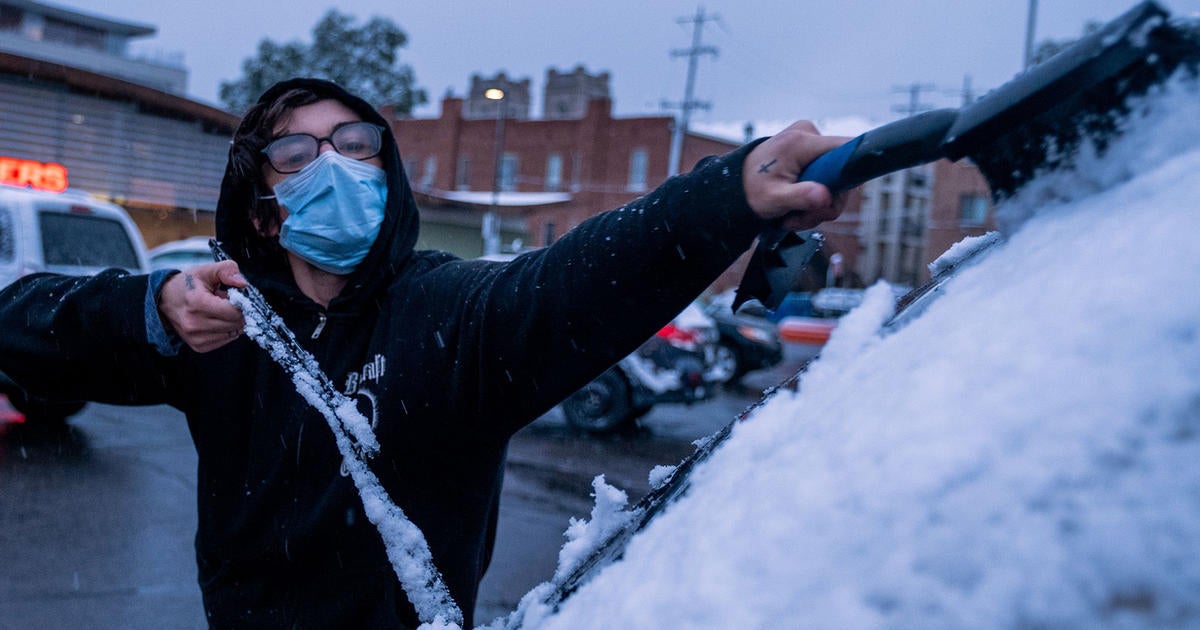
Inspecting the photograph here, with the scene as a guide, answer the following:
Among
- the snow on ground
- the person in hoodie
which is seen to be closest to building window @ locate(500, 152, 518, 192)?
the person in hoodie

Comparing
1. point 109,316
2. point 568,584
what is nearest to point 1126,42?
point 568,584

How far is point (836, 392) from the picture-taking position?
2.71ft

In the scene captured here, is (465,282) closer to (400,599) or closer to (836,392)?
(400,599)

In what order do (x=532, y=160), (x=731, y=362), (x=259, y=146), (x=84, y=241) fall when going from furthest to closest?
(x=532, y=160) < (x=731, y=362) < (x=84, y=241) < (x=259, y=146)

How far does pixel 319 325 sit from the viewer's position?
6.00 ft

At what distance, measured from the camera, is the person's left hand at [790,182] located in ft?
3.59

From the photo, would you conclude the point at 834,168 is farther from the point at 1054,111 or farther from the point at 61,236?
the point at 61,236

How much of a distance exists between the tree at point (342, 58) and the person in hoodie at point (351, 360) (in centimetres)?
4982

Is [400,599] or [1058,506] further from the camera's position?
[400,599]

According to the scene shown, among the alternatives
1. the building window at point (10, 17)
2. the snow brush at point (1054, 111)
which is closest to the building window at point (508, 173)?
the building window at point (10, 17)

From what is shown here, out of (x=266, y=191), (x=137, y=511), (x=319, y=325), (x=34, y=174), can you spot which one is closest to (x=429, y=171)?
(x=34, y=174)

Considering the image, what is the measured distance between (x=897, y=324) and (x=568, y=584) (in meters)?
0.55

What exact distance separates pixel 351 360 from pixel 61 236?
711cm

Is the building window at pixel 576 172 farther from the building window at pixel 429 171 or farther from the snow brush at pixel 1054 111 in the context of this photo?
the snow brush at pixel 1054 111
